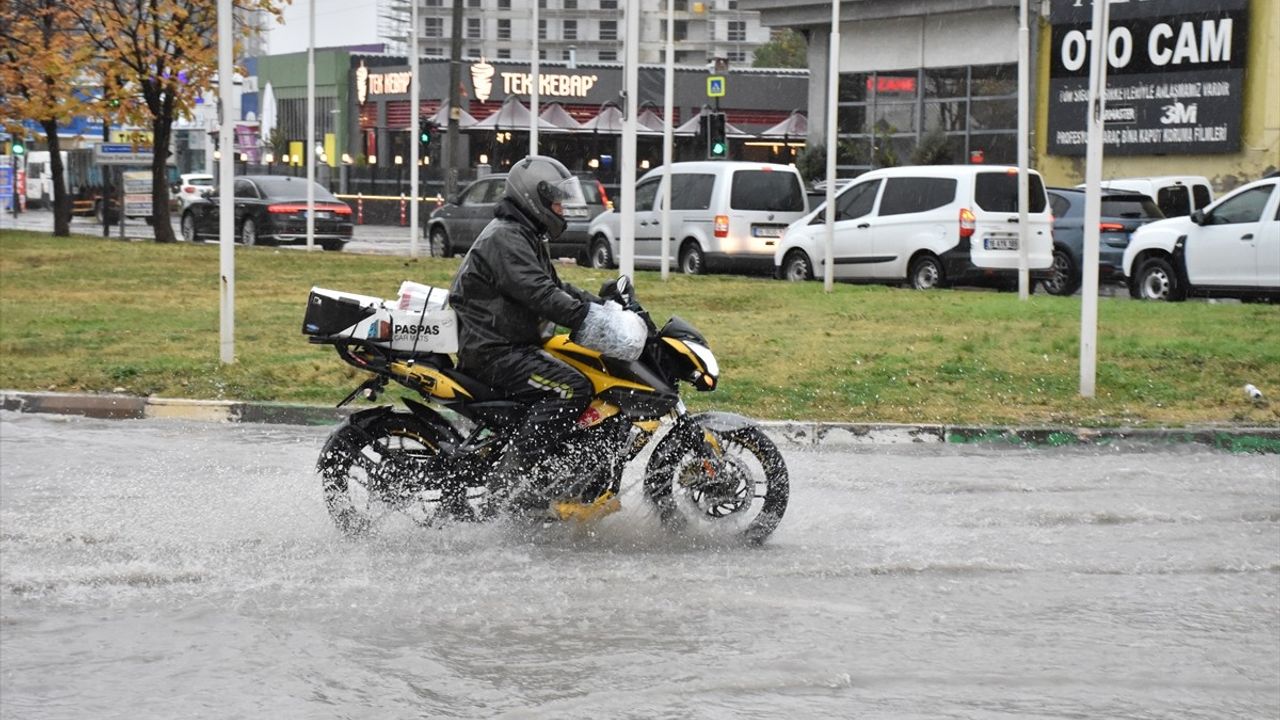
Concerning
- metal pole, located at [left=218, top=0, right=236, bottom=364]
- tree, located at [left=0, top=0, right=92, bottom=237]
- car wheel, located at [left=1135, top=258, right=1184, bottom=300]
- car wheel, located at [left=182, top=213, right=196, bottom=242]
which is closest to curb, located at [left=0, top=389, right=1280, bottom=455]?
metal pole, located at [left=218, top=0, right=236, bottom=364]

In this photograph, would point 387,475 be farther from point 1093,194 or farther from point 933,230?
point 933,230

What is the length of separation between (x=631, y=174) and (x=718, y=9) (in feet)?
355

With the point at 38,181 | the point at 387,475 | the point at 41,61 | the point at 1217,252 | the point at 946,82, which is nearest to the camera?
the point at 387,475

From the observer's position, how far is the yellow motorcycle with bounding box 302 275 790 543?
788 centimetres

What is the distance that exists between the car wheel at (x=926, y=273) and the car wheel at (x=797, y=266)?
68.1 inches

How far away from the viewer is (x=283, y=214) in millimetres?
34469

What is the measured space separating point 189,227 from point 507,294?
1232 inches

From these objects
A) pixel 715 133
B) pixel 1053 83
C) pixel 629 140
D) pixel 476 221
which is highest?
pixel 1053 83

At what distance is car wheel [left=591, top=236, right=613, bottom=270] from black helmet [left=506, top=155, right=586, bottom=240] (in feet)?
65.8

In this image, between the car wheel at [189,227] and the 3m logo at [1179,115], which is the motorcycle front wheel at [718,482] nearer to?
the 3m logo at [1179,115]

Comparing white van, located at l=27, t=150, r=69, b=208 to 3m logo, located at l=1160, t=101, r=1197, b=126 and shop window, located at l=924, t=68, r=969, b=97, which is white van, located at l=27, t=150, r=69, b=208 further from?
3m logo, located at l=1160, t=101, r=1197, b=126

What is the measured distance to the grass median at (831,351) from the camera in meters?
12.8

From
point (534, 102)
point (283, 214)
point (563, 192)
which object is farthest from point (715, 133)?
point (563, 192)

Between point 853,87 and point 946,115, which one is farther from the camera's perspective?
point 853,87
